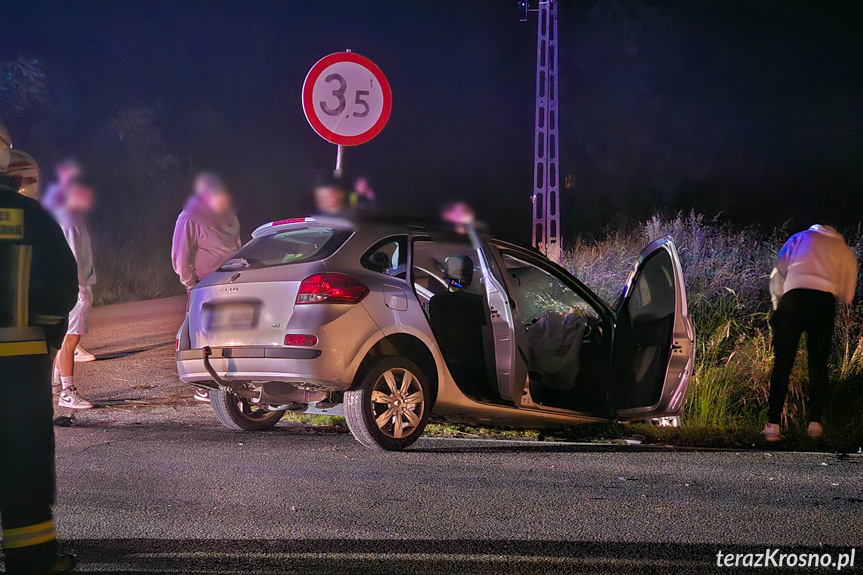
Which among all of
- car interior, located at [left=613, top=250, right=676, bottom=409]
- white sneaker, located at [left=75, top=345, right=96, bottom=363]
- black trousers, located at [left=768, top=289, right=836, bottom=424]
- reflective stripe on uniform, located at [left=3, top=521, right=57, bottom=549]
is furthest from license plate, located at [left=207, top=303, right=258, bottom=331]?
white sneaker, located at [left=75, top=345, right=96, bottom=363]

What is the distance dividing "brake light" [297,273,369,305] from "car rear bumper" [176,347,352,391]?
1.09ft

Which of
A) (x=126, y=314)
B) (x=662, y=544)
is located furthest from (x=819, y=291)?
(x=126, y=314)

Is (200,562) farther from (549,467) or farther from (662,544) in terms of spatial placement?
(549,467)

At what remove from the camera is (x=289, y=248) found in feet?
22.5

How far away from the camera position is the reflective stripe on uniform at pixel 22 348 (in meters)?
3.21

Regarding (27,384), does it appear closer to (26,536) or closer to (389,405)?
(26,536)

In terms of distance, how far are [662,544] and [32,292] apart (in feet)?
9.32

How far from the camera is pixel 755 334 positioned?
409 inches

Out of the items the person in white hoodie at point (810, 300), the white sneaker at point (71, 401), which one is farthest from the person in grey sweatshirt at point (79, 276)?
the person in white hoodie at point (810, 300)

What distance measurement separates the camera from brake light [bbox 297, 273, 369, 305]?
626 centimetres

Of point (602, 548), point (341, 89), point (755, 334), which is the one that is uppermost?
point (341, 89)

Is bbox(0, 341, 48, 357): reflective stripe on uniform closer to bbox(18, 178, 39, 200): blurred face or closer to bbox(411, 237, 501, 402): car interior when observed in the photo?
bbox(18, 178, 39, 200): blurred face

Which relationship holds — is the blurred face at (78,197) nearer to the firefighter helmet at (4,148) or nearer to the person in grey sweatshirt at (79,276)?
the person in grey sweatshirt at (79,276)

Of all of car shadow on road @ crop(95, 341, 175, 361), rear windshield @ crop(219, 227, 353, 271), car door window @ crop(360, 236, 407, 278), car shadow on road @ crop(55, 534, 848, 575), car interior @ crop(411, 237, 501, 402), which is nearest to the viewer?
car shadow on road @ crop(55, 534, 848, 575)
